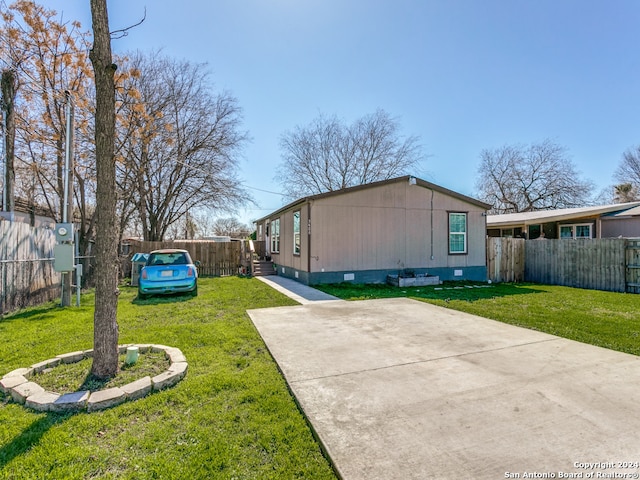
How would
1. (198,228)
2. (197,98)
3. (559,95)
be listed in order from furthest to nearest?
(198,228) < (197,98) < (559,95)

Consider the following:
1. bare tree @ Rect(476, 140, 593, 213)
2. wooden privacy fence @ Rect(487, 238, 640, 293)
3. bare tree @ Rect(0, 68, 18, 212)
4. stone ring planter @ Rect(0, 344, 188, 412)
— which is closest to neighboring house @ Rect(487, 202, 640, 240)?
wooden privacy fence @ Rect(487, 238, 640, 293)

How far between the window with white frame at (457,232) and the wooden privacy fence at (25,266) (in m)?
12.5

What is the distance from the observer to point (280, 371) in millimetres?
3635

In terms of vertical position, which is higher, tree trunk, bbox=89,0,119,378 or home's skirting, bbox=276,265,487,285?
tree trunk, bbox=89,0,119,378

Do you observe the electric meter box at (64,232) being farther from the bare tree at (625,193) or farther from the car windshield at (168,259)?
the bare tree at (625,193)

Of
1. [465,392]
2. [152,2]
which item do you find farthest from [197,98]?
[465,392]

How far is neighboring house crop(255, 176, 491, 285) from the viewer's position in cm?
1070

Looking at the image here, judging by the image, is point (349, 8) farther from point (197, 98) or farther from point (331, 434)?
point (197, 98)

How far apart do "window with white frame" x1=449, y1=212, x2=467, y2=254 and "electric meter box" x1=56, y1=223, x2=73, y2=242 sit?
11.5m

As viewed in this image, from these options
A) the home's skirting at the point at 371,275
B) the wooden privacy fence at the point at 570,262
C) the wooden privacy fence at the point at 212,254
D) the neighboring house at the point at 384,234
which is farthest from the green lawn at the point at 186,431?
the wooden privacy fence at the point at 570,262

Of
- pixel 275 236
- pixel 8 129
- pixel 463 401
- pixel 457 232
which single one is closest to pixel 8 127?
pixel 8 129

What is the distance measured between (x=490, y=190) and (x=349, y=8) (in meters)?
27.9

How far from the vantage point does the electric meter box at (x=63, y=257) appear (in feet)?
20.8

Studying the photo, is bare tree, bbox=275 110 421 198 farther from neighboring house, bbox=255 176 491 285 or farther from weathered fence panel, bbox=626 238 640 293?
weathered fence panel, bbox=626 238 640 293
